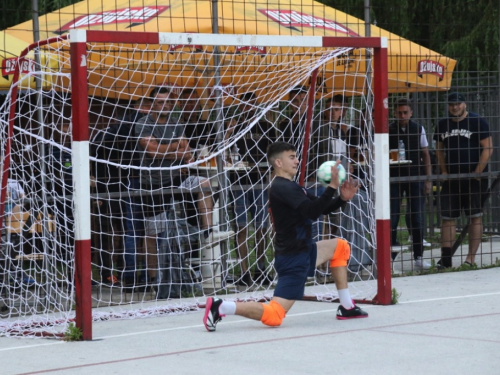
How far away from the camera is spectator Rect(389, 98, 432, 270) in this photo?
1236cm

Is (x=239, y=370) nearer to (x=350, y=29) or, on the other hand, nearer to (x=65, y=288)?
(x=65, y=288)

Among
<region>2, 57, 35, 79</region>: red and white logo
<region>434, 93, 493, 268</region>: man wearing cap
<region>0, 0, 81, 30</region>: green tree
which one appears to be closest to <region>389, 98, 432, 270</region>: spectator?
<region>434, 93, 493, 268</region>: man wearing cap

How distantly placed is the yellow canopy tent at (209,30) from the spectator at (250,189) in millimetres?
463

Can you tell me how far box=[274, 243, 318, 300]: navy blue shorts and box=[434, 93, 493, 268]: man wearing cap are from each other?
434 cm

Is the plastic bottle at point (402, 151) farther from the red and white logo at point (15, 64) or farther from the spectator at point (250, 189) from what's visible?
the red and white logo at point (15, 64)

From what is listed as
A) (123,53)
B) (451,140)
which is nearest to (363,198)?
(451,140)

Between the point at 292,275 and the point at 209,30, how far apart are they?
12.2 ft

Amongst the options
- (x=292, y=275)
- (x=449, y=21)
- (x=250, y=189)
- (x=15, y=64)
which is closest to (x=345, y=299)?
(x=292, y=275)

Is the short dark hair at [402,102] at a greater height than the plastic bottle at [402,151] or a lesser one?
greater

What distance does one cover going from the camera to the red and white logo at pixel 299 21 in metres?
11.8

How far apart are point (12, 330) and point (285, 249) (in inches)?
96.9

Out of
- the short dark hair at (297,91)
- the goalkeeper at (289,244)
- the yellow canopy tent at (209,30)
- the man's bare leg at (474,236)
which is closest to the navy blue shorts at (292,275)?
the goalkeeper at (289,244)

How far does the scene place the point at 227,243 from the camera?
10883 mm

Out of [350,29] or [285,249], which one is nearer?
[285,249]
